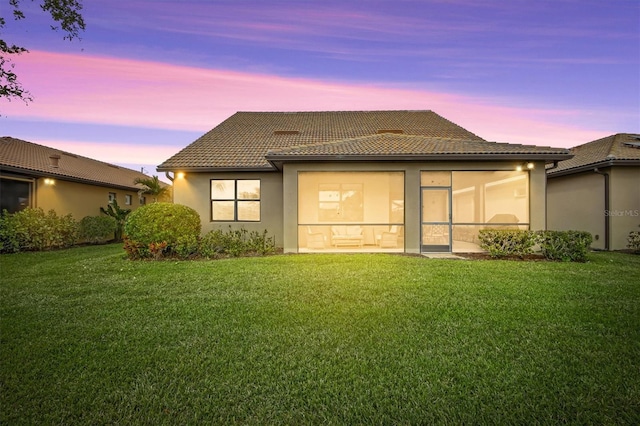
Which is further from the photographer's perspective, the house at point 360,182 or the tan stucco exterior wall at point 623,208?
the tan stucco exterior wall at point 623,208

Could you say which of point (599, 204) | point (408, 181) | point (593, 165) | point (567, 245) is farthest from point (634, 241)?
point (408, 181)

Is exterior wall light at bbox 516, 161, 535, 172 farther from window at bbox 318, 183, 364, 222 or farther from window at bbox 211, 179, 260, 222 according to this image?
window at bbox 211, 179, 260, 222

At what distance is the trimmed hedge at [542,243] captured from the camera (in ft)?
29.4

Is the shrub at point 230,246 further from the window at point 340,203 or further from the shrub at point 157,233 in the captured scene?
the window at point 340,203

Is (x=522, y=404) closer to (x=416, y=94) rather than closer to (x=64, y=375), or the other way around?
(x=64, y=375)

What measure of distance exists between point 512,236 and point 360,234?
5.26 meters

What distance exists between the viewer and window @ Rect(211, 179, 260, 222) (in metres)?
12.5

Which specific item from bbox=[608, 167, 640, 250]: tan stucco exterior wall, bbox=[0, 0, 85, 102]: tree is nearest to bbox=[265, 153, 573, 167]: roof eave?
bbox=[608, 167, 640, 250]: tan stucco exterior wall

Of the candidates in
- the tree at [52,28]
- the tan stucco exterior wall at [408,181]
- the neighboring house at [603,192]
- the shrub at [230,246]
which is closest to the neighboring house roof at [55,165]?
the tree at [52,28]

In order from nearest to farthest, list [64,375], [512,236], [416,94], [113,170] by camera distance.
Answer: [64,375] → [512,236] → [416,94] → [113,170]

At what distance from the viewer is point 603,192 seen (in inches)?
489

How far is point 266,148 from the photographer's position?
13.9 m

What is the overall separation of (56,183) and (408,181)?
15.3m

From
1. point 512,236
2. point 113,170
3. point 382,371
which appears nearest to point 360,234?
point 512,236
